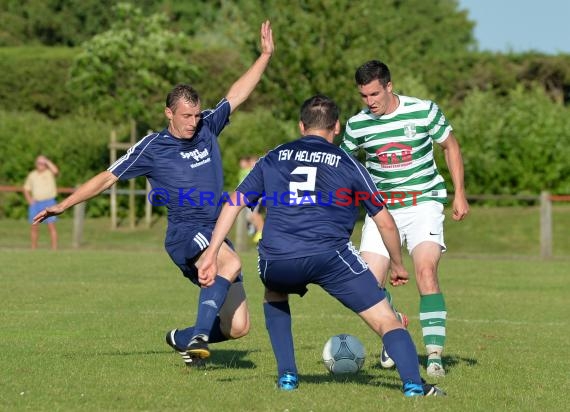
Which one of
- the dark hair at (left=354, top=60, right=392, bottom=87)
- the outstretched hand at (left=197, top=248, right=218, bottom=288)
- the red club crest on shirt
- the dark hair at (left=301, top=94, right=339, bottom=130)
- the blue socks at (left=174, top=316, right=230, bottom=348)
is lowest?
the blue socks at (left=174, top=316, right=230, bottom=348)

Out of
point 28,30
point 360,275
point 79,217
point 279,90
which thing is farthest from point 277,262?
point 28,30

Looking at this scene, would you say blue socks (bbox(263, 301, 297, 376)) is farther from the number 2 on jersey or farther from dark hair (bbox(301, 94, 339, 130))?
dark hair (bbox(301, 94, 339, 130))

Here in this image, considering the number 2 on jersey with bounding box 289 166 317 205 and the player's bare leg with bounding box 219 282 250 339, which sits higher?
the number 2 on jersey with bounding box 289 166 317 205

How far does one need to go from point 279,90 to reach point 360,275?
80.0 ft

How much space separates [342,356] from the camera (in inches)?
354

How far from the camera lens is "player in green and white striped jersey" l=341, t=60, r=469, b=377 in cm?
923

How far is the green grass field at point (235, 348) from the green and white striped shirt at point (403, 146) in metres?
1.46

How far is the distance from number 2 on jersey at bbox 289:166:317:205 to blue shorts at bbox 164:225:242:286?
172cm

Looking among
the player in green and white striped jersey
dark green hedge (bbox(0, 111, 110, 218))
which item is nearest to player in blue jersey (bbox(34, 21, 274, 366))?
the player in green and white striped jersey

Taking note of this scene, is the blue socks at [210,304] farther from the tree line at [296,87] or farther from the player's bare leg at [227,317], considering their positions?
the tree line at [296,87]

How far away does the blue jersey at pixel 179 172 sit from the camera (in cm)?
924

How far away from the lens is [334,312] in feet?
47.2

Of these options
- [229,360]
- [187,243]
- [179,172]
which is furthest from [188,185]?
[229,360]

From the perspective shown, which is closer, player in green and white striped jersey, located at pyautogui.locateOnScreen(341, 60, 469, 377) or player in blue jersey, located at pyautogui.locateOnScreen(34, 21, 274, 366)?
player in blue jersey, located at pyautogui.locateOnScreen(34, 21, 274, 366)
